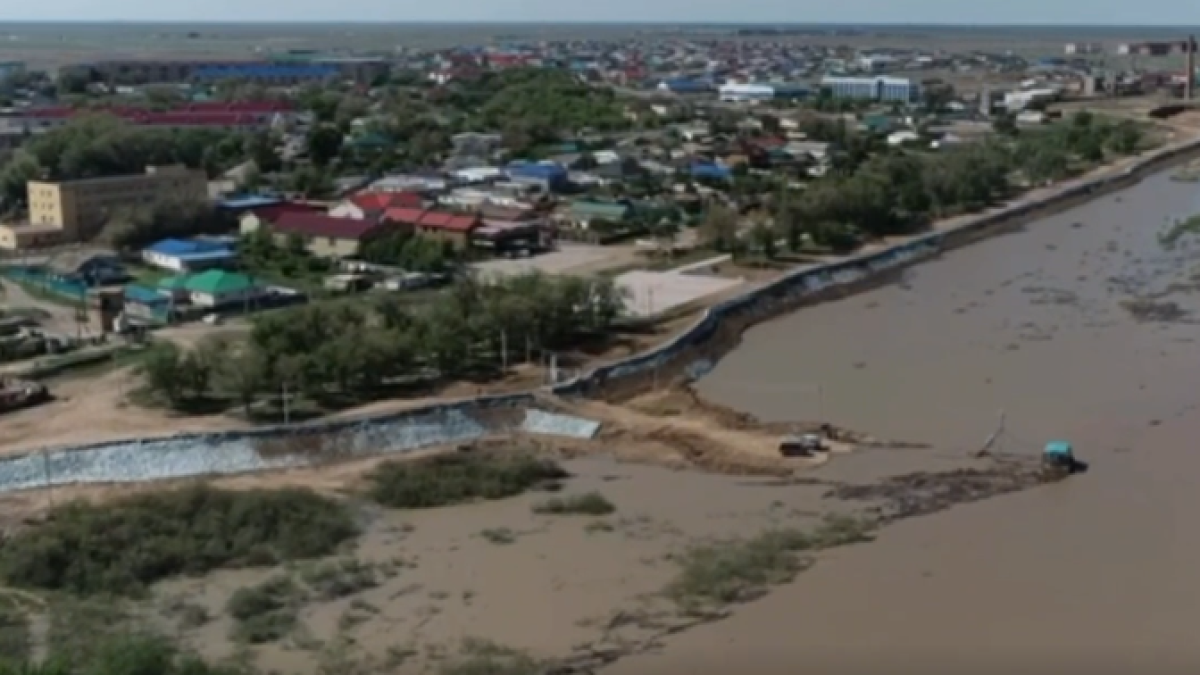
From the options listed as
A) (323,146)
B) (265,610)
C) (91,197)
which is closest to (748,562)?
(265,610)

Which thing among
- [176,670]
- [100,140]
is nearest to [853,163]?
[100,140]

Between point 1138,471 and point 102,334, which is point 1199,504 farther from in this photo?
point 102,334

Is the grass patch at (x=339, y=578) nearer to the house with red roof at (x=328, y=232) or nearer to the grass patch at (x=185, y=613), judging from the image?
the grass patch at (x=185, y=613)

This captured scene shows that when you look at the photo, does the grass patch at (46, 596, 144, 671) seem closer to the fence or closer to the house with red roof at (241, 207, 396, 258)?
the fence

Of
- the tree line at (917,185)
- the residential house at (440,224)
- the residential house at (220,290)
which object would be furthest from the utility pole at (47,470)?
the tree line at (917,185)

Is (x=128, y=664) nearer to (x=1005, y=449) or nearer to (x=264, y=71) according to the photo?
(x=1005, y=449)
